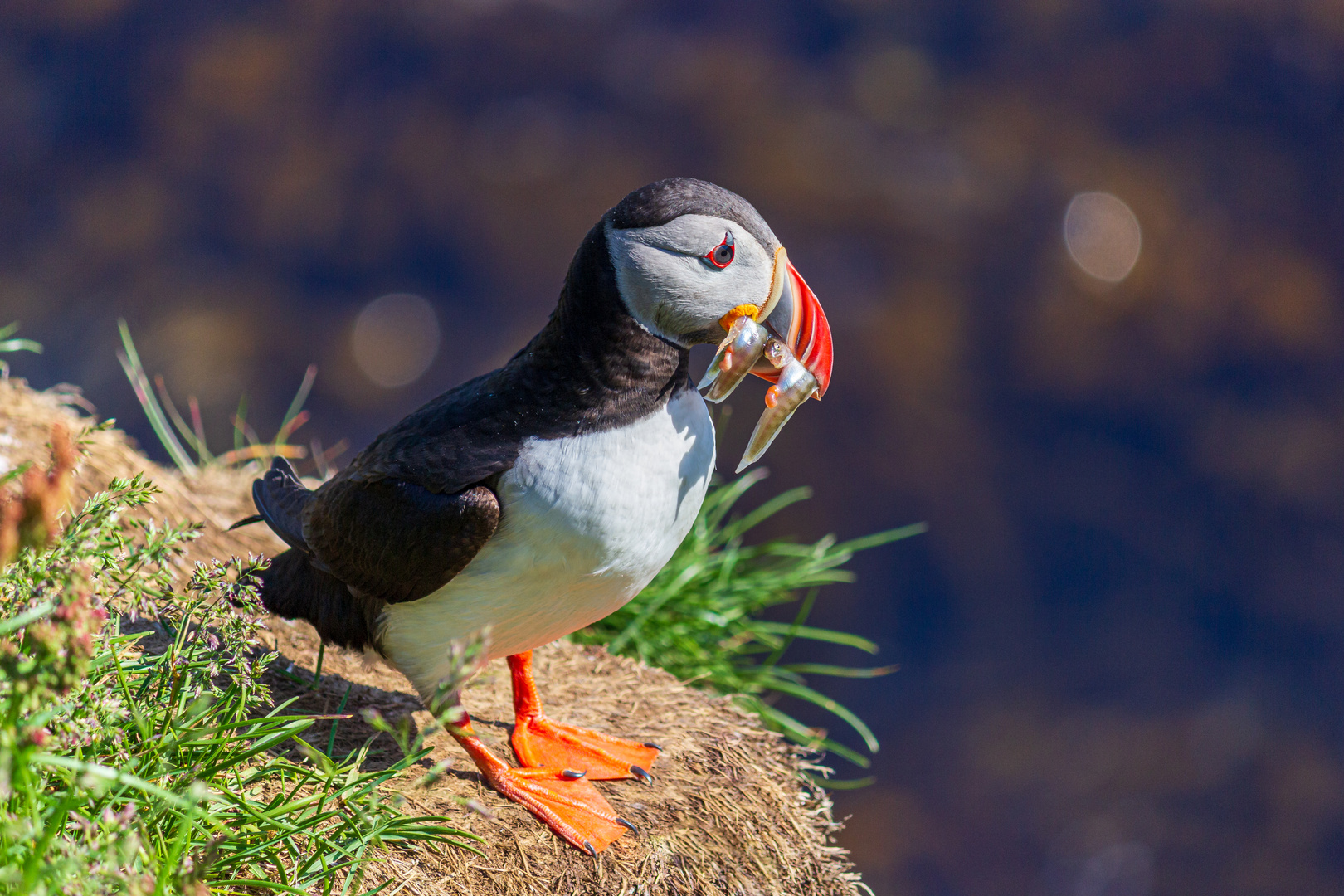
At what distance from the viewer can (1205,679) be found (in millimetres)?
8297

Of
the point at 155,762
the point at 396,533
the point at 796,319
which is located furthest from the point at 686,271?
the point at 155,762

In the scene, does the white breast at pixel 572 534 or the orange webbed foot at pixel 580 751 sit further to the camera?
the orange webbed foot at pixel 580 751

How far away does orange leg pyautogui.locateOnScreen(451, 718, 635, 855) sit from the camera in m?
3.14

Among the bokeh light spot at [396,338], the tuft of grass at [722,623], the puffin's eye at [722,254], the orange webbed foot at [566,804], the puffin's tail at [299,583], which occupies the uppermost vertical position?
the puffin's eye at [722,254]

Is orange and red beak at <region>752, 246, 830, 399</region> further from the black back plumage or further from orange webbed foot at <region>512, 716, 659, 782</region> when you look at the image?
orange webbed foot at <region>512, 716, 659, 782</region>

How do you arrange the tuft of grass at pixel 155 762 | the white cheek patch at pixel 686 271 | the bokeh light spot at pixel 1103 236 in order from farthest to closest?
1. the bokeh light spot at pixel 1103 236
2. the white cheek patch at pixel 686 271
3. the tuft of grass at pixel 155 762

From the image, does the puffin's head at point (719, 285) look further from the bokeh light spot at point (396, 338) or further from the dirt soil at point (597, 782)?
the bokeh light spot at point (396, 338)

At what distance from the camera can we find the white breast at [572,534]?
9.39 ft

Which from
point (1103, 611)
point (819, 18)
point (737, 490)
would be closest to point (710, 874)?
point (737, 490)

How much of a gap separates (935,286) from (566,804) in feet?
21.8

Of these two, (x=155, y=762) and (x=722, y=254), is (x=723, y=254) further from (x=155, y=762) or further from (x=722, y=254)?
(x=155, y=762)

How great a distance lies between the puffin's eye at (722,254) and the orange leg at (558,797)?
1.53 metres

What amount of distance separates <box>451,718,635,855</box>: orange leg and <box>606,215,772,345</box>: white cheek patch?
4.49 ft

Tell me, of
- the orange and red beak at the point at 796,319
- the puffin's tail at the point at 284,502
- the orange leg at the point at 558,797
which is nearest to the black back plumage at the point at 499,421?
the orange and red beak at the point at 796,319
